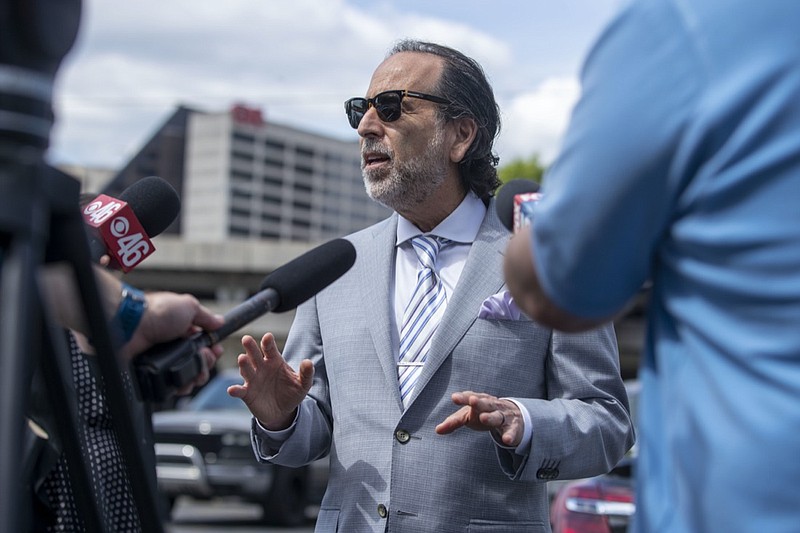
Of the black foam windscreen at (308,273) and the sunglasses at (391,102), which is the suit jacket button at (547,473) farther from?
the sunglasses at (391,102)

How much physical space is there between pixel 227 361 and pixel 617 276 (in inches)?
1543

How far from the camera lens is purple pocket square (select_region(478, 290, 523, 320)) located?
3043 mm

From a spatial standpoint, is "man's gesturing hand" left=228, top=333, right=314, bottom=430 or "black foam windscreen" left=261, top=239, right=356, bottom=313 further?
"man's gesturing hand" left=228, top=333, right=314, bottom=430

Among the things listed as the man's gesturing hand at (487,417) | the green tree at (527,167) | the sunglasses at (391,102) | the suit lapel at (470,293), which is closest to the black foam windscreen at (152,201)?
the sunglasses at (391,102)

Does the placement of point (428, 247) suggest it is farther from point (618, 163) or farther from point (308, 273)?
point (618, 163)

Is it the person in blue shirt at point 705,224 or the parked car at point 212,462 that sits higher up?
the person in blue shirt at point 705,224

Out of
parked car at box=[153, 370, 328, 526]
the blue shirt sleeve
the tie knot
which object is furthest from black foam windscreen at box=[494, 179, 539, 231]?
parked car at box=[153, 370, 328, 526]

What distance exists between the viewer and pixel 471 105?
3557 mm

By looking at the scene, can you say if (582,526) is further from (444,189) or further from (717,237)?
(717,237)

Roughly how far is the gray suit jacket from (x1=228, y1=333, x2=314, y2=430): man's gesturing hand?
11cm

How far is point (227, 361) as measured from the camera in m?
40.1

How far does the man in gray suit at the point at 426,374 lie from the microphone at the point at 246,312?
34 centimetres

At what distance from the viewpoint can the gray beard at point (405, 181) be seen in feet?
11.0

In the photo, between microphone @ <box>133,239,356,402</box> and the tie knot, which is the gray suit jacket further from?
microphone @ <box>133,239,356,402</box>
